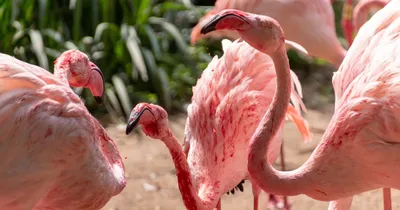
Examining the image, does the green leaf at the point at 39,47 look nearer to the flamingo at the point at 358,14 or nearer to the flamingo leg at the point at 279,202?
the flamingo leg at the point at 279,202

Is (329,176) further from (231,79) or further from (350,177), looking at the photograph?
(231,79)

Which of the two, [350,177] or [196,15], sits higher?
[350,177]

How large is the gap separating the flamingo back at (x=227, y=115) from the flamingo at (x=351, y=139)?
0.60m

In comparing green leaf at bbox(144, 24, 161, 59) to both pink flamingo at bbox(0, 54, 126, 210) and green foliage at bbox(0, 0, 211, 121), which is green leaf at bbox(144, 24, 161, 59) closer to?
green foliage at bbox(0, 0, 211, 121)

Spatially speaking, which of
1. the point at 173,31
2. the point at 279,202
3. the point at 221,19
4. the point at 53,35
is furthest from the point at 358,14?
the point at 221,19

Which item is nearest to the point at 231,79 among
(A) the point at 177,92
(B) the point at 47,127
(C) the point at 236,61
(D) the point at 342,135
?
(C) the point at 236,61

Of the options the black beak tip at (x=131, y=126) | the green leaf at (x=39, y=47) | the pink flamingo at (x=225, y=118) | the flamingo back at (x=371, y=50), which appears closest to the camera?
the black beak tip at (x=131, y=126)

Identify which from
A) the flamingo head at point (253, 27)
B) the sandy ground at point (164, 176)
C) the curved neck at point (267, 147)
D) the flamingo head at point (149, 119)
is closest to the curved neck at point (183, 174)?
the flamingo head at point (149, 119)

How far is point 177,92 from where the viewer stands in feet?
19.5

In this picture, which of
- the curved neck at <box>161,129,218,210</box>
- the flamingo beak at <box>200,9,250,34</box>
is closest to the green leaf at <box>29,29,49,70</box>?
the curved neck at <box>161,129,218,210</box>

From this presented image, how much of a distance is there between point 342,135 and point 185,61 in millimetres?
3010

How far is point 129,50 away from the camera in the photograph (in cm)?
582

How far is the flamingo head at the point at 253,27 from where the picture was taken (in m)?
2.94

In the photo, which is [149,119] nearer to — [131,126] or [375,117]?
[131,126]
